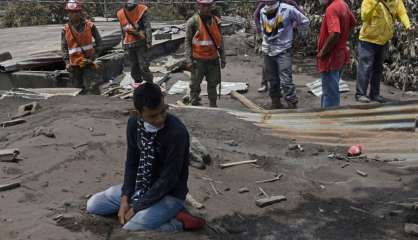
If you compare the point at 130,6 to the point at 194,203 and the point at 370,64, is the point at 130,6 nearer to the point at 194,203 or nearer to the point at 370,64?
the point at 370,64

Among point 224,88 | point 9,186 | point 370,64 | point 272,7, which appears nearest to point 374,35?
point 370,64

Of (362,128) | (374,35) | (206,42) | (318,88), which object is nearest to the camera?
(362,128)

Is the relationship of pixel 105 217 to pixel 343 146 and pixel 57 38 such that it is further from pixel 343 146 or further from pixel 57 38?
pixel 57 38

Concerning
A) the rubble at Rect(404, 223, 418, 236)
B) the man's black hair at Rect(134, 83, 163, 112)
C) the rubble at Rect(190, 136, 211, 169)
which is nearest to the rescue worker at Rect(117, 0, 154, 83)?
the rubble at Rect(190, 136, 211, 169)

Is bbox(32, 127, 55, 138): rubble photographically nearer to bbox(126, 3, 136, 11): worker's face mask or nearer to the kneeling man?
the kneeling man

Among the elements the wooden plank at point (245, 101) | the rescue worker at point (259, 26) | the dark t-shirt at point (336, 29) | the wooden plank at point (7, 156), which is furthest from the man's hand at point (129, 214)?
the rescue worker at point (259, 26)

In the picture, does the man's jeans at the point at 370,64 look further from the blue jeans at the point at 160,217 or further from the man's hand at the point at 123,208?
the man's hand at the point at 123,208

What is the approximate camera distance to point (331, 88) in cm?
813

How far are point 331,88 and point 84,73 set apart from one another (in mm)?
4169

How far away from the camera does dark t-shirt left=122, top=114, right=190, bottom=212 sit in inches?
168

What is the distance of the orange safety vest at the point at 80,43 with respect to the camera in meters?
9.23

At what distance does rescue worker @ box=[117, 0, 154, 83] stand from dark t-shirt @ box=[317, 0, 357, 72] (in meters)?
3.38

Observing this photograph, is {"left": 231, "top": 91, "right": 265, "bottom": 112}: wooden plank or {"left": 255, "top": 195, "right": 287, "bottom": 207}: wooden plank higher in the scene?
{"left": 255, "top": 195, "right": 287, "bottom": 207}: wooden plank

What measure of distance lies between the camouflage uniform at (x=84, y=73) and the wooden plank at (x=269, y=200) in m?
5.16
